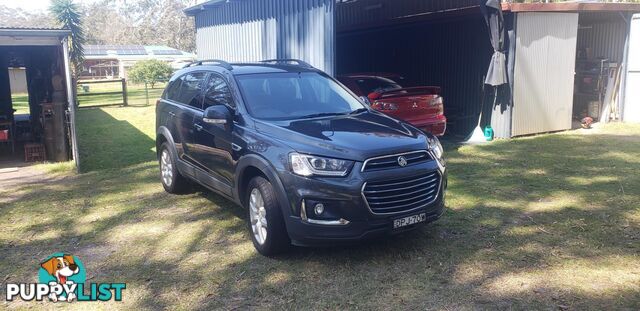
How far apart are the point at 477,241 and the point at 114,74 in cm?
5273

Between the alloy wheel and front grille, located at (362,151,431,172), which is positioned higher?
front grille, located at (362,151,431,172)

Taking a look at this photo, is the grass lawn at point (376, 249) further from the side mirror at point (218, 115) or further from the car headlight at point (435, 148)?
the side mirror at point (218, 115)

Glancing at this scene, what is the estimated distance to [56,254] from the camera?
5375 millimetres

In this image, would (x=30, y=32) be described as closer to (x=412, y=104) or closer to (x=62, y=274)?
(x=62, y=274)

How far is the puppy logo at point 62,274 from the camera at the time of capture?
4.45 m

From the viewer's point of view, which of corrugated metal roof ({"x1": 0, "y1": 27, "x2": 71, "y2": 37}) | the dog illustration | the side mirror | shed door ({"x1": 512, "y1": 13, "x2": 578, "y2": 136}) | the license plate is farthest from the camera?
shed door ({"x1": 512, "y1": 13, "x2": 578, "y2": 136})

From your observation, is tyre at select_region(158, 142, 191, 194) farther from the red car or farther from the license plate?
the red car

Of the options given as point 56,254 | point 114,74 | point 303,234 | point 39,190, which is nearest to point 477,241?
point 303,234

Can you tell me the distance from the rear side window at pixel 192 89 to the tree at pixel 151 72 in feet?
106

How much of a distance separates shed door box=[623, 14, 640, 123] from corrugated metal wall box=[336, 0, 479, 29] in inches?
179

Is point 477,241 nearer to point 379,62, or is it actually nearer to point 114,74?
point 379,62

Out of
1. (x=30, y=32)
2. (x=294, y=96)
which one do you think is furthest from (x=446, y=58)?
(x=30, y=32)

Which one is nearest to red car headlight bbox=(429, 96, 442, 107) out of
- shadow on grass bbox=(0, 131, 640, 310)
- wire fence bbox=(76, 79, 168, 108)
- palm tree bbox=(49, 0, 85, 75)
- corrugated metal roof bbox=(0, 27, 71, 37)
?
shadow on grass bbox=(0, 131, 640, 310)

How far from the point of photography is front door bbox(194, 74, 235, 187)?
555 cm
